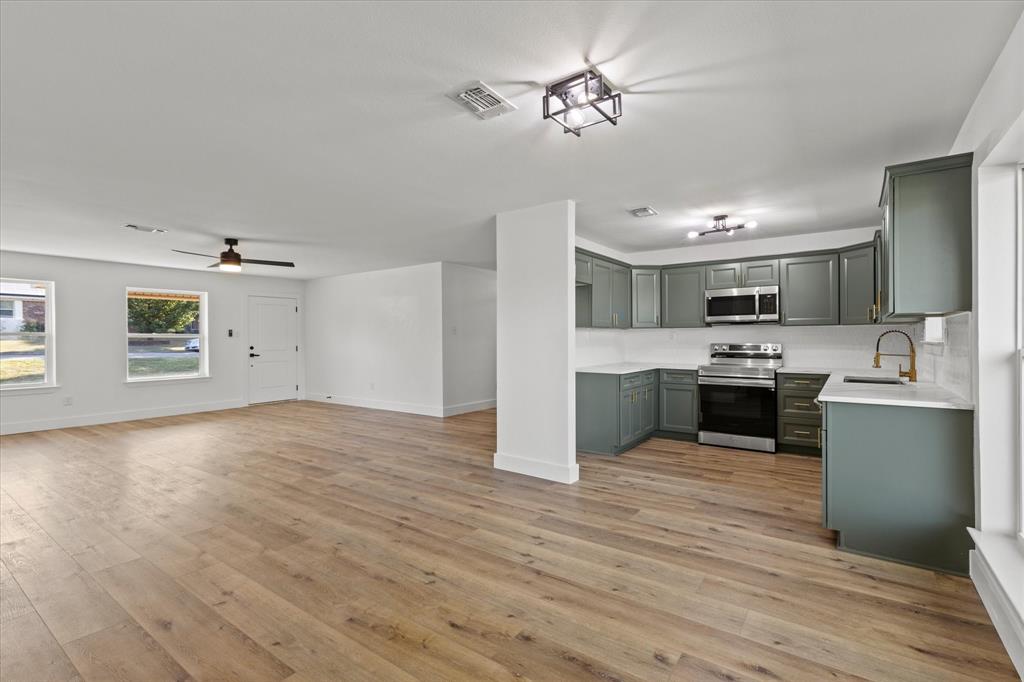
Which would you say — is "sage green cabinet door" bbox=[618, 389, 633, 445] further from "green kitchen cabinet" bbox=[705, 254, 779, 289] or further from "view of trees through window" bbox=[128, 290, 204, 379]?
"view of trees through window" bbox=[128, 290, 204, 379]

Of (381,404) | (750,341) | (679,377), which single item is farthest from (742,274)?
(381,404)

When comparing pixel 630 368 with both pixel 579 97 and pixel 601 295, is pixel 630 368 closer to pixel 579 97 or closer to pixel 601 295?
pixel 601 295

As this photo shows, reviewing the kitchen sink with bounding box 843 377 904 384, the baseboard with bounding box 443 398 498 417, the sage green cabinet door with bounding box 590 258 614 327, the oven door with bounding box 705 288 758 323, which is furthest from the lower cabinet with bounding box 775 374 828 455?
the baseboard with bounding box 443 398 498 417

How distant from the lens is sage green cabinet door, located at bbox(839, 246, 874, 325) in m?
4.78

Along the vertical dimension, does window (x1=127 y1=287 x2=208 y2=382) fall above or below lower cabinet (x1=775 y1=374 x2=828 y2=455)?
above

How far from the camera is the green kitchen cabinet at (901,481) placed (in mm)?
2494

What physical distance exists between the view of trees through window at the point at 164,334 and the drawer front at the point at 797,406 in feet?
29.5

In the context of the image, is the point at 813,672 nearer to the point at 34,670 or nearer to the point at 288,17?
the point at 34,670

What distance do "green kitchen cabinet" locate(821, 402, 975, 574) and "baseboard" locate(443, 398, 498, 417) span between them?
497 cm

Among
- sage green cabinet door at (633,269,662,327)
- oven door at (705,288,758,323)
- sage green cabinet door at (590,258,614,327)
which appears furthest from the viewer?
sage green cabinet door at (633,269,662,327)

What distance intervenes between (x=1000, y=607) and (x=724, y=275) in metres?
4.24

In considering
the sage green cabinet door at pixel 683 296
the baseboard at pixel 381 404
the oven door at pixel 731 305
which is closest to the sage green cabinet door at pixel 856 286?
the oven door at pixel 731 305

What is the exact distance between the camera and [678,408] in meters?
5.72

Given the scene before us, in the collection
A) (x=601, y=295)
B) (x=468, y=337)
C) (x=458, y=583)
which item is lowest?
(x=458, y=583)
